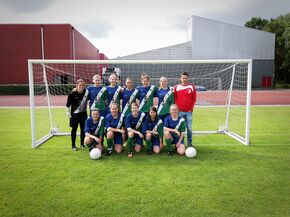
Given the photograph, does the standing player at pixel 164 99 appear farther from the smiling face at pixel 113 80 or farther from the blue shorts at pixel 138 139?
the smiling face at pixel 113 80

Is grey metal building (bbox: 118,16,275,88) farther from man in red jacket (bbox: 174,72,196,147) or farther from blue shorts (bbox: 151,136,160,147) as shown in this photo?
blue shorts (bbox: 151,136,160,147)

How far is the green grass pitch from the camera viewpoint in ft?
10.3

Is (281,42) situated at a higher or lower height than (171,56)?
higher

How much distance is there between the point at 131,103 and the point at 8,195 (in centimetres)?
304

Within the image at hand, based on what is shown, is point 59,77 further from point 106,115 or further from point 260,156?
point 260,156

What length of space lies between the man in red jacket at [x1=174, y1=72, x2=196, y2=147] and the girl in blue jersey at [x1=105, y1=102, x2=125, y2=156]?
1.36 m

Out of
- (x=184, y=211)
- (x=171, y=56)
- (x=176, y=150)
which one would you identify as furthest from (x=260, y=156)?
(x=171, y=56)

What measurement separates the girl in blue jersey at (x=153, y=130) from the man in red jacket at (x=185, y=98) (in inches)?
26.5

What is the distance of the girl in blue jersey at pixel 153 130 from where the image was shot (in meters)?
5.41

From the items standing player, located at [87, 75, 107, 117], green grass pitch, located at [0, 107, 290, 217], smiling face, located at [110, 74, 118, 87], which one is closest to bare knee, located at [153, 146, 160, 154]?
green grass pitch, located at [0, 107, 290, 217]

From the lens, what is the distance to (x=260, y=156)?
524 centimetres

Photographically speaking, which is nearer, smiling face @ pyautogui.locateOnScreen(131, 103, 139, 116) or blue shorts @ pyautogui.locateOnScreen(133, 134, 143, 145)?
smiling face @ pyautogui.locateOnScreen(131, 103, 139, 116)

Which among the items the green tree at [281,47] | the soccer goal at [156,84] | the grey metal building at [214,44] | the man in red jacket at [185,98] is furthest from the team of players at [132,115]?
the green tree at [281,47]

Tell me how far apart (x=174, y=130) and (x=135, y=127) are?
2.73 feet
